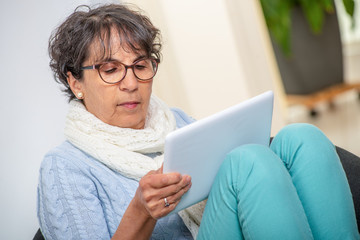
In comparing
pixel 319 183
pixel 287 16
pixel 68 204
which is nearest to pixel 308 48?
pixel 287 16

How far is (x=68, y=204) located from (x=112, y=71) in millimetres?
366

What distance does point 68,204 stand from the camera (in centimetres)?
111

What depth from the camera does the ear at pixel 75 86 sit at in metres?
1.30

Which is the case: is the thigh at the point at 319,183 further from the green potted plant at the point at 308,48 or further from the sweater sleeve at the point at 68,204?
the green potted plant at the point at 308,48

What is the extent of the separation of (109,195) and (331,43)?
2.76m

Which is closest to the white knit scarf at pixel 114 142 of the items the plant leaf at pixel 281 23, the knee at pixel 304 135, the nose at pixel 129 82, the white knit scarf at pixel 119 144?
the white knit scarf at pixel 119 144

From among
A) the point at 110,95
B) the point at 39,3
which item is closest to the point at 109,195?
the point at 110,95

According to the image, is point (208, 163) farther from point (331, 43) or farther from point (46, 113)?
point (331, 43)

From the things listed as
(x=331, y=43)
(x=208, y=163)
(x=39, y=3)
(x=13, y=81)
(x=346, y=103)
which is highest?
(x=39, y=3)

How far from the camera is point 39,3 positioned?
5.08 feet

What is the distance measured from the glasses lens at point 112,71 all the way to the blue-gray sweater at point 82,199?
21 centimetres

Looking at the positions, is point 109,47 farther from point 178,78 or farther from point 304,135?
point 178,78

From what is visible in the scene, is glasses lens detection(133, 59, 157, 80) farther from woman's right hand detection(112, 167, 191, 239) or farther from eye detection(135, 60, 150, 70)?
woman's right hand detection(112, 167, 191, 239)

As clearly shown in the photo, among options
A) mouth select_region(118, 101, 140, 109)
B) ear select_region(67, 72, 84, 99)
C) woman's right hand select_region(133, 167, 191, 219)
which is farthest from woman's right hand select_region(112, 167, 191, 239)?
ear select_region(67, 72, 84, 99)
